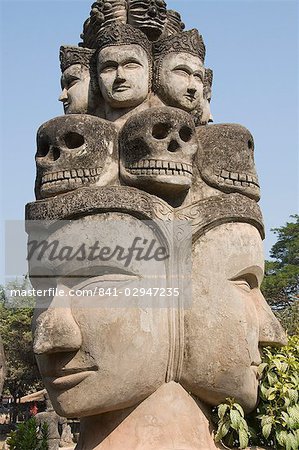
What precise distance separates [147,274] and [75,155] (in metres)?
1.14

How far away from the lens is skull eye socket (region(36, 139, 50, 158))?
4996 mm

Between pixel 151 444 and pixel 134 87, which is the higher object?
pixel 134 87

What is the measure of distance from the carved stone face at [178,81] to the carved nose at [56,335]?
89.0 inches

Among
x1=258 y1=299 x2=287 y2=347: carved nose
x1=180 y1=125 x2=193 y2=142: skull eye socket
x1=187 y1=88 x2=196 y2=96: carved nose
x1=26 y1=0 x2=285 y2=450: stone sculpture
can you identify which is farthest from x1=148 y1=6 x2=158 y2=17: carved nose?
x1=258 y1=299 x2=287 y2=347: carved nose

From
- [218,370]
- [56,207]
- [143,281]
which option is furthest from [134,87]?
[218,370]

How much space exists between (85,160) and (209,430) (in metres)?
2.38

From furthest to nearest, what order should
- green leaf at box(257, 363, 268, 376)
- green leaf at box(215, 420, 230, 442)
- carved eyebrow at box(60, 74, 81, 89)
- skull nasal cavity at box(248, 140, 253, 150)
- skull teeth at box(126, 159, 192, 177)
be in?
carved eyebrow at box(60, 74, 81, 89), skull nasal cavity at box(248, 140, 253, 150), green leaf at box(257, 363, 268, 376), skull teeth at box(126, 159, 192, 177), green leaf at box(215, 420, 230, 442)

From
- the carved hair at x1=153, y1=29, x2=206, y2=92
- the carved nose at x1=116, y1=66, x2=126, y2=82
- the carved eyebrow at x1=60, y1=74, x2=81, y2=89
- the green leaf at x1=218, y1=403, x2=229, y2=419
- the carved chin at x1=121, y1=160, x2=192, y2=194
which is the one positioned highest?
the carved hair at x1=153, y1=29, x2=206, y2=92

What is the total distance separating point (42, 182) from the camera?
4938mm

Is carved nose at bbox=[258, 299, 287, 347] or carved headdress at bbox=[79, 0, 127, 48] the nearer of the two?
carved nose at bbox=[258, 299, 287, 347]

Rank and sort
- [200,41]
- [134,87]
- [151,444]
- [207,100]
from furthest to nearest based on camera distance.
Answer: [207,100], [200,41], [134,87], [151,444]

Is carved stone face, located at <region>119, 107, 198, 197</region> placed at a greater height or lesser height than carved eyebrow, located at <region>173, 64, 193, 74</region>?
lesser

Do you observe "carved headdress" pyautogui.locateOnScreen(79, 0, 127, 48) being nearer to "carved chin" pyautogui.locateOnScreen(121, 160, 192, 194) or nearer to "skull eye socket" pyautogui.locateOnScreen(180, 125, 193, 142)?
"skull eye socket" pyautogui.locateOnScreen(180, 125, 193, 142)

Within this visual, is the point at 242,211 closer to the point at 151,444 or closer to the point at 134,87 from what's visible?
the point at 134,87
